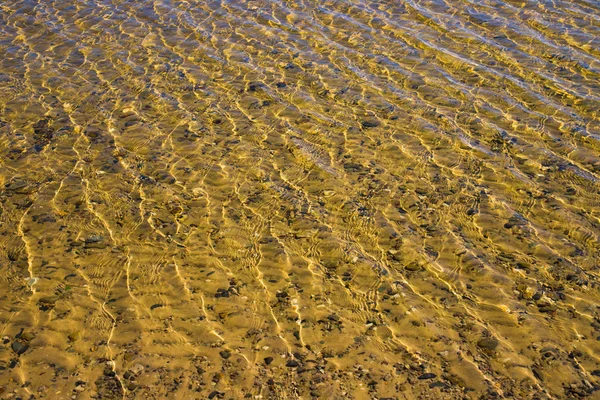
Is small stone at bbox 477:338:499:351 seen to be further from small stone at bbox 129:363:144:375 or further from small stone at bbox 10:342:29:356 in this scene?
small stone at bbox 10:342:29:356

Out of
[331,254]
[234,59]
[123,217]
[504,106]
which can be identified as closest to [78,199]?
[123,217]

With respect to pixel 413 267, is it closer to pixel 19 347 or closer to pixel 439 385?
pixel 439 385

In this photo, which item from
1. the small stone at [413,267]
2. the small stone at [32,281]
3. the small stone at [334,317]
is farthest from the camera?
the small stone at [413,267]

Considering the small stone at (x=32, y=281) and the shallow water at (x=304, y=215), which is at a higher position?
the shallow water at (x=304, y=215)

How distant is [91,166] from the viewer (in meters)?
6.55

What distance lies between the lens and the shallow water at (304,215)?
4.29 m

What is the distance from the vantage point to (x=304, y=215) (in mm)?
5801

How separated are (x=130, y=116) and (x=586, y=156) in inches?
242

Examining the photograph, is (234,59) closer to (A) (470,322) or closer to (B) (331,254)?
(B) (331,254)

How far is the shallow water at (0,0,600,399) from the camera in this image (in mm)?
4289

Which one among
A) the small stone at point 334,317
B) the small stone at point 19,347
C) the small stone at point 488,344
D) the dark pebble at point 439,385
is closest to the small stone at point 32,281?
the small stone at point 19,347

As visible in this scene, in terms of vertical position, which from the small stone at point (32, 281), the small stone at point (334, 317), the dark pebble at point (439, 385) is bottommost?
the small stone at point (32, 281)

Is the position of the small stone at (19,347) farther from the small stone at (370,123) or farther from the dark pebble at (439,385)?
the small stone at (370,123)

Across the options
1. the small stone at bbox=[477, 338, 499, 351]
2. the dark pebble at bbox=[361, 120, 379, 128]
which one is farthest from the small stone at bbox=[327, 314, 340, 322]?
the dark pebble at bbox=[361, 120, 379, 128]
